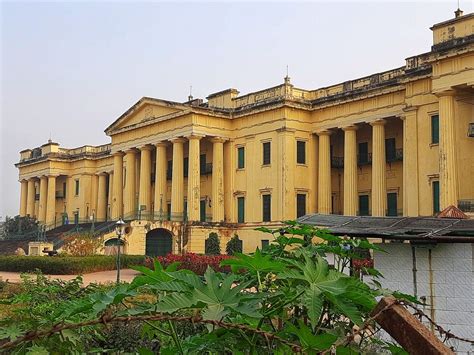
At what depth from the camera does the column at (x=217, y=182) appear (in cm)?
4372

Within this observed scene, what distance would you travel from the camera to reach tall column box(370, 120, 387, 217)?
36875 mm

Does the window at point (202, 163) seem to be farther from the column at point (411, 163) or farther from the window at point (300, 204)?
the column at point (411, 163)

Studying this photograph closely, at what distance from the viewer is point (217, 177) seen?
43750 millimetres

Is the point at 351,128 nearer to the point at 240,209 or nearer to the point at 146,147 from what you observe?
the point at 240,209

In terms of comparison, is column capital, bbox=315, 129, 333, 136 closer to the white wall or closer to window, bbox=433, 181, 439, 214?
window, bbox=433, 181, 439, 214

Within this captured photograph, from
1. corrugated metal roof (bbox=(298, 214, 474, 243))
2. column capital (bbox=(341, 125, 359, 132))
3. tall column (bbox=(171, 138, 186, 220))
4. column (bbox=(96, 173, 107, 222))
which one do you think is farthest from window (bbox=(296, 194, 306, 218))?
corrugated metal roof (bbox=(298, 214, 474, 243))

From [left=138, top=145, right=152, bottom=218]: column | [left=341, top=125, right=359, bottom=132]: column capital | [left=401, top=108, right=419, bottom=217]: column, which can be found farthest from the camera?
[left=138, top=145, right=152, bottom=218]: column

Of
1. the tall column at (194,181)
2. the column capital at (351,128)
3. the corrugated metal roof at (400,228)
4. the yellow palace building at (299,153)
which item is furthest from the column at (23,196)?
the corrugated metal roof at (400,228)

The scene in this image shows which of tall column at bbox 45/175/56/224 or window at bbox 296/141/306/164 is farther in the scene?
tall column at bbox 45/175/56/224

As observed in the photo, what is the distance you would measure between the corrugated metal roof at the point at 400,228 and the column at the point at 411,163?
25.3m

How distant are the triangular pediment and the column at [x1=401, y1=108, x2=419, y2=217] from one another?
16.7 meters

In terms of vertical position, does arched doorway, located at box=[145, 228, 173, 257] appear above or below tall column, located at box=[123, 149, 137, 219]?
below

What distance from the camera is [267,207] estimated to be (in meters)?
41.7

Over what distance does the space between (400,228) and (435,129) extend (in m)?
26.1
